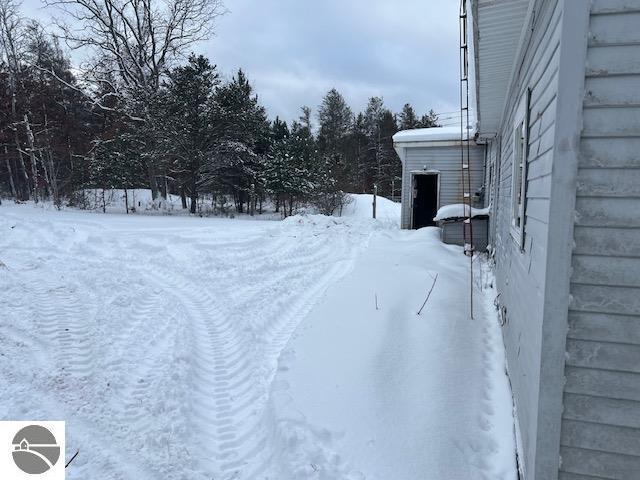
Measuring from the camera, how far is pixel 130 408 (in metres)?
3.24

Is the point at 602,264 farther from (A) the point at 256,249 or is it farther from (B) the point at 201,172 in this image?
(B) the point at 201,172

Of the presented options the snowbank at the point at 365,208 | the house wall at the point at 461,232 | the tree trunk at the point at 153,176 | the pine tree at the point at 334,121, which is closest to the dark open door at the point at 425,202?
the house wall at the point at 461,232

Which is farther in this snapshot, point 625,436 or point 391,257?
point 391,257

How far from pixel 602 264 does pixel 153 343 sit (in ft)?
13.6


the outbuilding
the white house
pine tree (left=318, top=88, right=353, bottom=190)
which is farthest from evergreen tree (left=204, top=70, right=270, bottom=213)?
the white house

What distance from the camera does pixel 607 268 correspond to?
2.00 metres

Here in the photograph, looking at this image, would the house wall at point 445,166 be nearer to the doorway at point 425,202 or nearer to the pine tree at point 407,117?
the doorway at point 425,202

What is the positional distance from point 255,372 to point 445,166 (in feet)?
35.9

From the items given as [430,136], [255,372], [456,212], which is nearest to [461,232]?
[456,212]

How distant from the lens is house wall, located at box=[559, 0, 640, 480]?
192 centimetres

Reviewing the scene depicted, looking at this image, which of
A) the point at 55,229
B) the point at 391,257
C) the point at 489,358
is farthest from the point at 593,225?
the point at 55,229

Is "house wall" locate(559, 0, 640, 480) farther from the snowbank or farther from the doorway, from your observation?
the snowbank

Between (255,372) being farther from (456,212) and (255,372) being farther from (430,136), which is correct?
(430,136)

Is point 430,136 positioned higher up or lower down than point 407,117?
lower down
